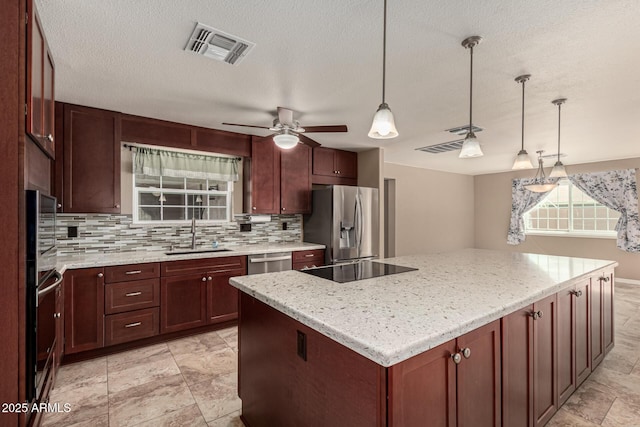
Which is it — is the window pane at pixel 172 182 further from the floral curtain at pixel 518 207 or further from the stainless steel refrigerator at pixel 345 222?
the floral curtain at pixel 518 207

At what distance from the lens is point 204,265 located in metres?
3.22

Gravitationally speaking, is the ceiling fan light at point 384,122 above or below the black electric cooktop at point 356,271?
above

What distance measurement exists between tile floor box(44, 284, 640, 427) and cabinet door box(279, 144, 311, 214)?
1880 millimetres

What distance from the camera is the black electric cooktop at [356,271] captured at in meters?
1.85

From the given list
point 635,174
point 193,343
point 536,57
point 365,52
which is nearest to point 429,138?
point 536,57

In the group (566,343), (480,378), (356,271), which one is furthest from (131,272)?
(566,343)

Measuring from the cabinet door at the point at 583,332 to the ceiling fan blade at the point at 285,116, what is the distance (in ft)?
8.36

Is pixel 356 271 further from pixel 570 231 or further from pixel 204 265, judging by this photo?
pixel 570 231

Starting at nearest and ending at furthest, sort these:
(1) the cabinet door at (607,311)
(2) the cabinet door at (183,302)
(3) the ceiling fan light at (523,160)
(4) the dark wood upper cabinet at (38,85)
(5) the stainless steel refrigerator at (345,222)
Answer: (4) the dark wood upper cabinet at (38,85), (1) the cabinet door at (607,311), (3) the ceiling fan light at (523,160), (2) the cabinet door at (183,302), (5) the stainless steel refrigerator at (345,222)

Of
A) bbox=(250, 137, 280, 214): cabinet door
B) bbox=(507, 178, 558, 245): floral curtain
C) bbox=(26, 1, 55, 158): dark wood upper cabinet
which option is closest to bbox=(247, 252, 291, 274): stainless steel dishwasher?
bbox=(250, 137, 280, 214): cabinet door

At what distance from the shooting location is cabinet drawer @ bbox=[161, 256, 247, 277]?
3.03 meters

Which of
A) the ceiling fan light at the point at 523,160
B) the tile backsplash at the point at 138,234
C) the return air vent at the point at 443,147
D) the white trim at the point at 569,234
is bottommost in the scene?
the white trim at the point at 569,234

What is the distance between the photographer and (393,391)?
3.10ft

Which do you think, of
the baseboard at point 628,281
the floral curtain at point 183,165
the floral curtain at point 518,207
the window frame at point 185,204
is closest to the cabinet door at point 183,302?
the window frame at point 185,204
